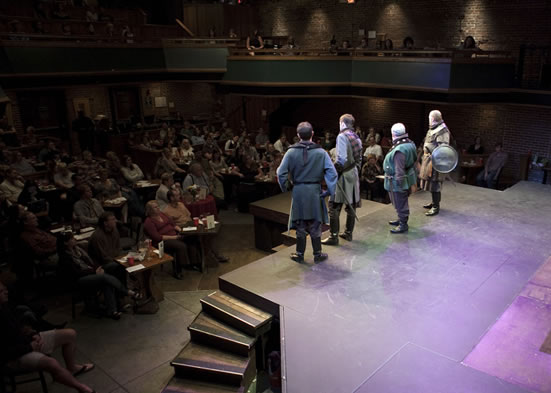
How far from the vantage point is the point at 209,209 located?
8.05 metres

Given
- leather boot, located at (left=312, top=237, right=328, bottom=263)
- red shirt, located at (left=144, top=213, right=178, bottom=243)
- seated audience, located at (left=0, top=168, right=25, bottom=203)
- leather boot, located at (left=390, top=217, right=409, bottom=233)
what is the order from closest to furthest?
leather boot, located at (left=312, top=237, right=328, bottom=263) < leather boot, located at (left=390, top=217, right=409, bottom=233) < red shirt, located at (left=144, top=213, right=178, bottom=243) < seated audience, located at (left=0, top=168, right=25, bottom=203)

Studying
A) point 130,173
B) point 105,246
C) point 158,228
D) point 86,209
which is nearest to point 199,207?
point 158,228

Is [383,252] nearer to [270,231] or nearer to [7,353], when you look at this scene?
[270,231]

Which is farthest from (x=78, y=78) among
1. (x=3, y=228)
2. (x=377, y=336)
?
(x=377, y=336)

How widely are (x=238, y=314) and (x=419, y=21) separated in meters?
12.5

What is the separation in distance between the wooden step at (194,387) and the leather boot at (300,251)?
1666 mm

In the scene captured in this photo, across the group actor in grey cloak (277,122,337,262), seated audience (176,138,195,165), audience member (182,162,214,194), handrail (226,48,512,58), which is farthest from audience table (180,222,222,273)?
handrail (226,48,512,58)

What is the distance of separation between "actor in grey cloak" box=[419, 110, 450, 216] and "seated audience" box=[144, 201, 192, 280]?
147 inches

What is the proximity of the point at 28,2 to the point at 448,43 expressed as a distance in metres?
12.7

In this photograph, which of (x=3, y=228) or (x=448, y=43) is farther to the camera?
(x=448, y=43)

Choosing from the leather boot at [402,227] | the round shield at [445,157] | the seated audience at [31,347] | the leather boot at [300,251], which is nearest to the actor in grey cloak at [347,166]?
the leather boot at [300,251]

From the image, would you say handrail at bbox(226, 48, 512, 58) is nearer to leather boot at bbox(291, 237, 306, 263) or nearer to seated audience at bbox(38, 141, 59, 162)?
seated audience at bbox(38, 141, 59, 162)

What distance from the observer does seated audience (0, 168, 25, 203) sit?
845 centimetres

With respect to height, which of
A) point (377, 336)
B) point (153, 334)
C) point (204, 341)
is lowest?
point (153, 334)
